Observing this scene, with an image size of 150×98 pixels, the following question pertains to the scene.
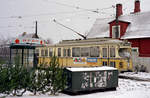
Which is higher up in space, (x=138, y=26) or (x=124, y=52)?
(x=138, y=26)

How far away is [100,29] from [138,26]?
7.01m

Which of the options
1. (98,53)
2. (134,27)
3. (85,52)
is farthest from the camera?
(134,27)

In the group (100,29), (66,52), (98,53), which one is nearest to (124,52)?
(98,53)

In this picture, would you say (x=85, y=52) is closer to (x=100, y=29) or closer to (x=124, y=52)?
(x=124, y=52)

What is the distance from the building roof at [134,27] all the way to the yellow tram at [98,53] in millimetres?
8821

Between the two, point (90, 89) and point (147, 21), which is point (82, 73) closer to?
point (90, 89)

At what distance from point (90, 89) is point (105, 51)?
8176mm

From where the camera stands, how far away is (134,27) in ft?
94.0

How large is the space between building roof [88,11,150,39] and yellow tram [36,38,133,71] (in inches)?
347

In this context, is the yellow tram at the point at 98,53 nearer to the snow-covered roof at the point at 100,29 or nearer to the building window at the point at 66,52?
the building window at the point at 66,52

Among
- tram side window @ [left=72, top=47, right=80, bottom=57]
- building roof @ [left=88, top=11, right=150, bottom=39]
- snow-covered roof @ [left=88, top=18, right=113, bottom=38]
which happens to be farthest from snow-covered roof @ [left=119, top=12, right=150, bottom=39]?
tram side window @ [left=72, top=47, right=80, bottom=57]

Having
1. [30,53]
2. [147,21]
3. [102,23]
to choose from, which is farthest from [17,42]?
[102,23]

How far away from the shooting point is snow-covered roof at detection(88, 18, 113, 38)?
105 feet

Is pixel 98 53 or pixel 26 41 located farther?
pixel 98 53
